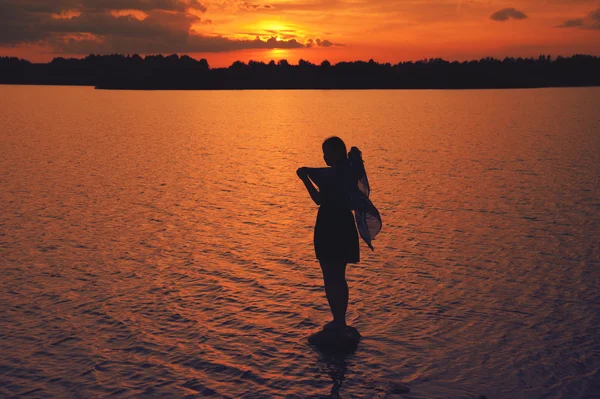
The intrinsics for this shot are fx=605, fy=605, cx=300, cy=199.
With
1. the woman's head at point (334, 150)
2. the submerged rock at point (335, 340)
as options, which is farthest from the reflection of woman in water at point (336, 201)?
the submerged rock at point (335, 340)

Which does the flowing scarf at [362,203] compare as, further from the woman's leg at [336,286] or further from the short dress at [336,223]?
the woman's leg at [336,286]

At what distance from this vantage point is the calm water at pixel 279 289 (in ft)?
26.8

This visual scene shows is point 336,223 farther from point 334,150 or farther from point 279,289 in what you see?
point 279,289

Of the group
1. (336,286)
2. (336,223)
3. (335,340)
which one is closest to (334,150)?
(336,223)

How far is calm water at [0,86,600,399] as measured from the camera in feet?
26.8

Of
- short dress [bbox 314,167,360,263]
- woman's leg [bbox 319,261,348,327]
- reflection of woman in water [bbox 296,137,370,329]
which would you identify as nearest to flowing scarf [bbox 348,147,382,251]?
reflection of woman in water [bbox 296,137,370,329]

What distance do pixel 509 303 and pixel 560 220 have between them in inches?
353

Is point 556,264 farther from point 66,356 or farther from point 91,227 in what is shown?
point 91,227

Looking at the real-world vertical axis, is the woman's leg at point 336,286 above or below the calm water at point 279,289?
above

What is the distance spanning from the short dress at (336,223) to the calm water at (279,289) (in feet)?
4.87

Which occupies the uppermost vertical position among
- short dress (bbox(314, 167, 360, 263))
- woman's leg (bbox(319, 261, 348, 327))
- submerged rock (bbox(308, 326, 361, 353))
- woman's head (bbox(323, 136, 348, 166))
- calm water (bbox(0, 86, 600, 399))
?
woman's head (bbox(323, 136, 348, 166))

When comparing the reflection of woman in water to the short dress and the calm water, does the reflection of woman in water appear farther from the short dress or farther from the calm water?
the calm water

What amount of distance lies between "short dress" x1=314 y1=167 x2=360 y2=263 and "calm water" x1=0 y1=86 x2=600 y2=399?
1.48 m

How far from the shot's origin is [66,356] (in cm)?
882
